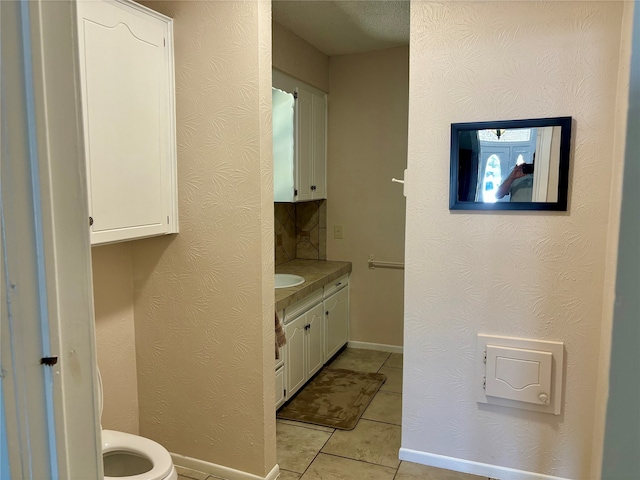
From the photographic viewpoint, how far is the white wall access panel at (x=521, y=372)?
227 cm

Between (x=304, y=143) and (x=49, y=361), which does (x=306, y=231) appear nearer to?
(x=304, y=143)

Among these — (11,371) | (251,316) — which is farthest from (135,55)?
(11,371)

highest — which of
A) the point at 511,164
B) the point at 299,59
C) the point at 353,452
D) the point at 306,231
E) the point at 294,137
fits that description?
the point at 299,59

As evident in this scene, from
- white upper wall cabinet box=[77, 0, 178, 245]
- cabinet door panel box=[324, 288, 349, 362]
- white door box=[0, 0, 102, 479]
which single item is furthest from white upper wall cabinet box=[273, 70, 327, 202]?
white door box=[0, 0, 102, 479]

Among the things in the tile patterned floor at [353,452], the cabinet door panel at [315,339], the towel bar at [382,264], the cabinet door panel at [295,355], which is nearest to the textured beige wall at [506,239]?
the tile patterned floor at [353,452]

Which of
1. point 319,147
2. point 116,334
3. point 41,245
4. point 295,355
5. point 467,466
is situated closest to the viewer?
point 41,245

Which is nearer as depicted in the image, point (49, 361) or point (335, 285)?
point (49, 361)

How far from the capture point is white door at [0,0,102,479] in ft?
1.73

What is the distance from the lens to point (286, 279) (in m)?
3.61

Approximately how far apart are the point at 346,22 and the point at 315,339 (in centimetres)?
222

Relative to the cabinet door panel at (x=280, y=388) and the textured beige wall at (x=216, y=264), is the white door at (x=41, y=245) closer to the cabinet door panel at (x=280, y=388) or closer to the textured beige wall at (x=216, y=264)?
the textured beige wall at (x=216, y=264)

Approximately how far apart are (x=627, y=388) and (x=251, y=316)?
1.90 m

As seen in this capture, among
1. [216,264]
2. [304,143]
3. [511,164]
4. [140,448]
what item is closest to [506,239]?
[511,164]

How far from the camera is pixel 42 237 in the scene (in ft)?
1.81
